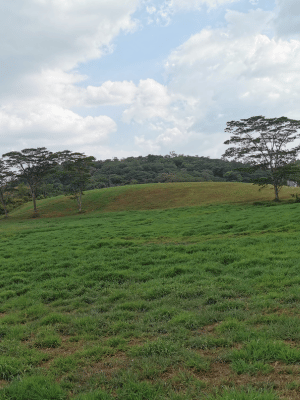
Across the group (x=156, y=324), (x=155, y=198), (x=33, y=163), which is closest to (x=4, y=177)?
(x=33, y=163)

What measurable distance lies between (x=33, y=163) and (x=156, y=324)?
52007 mm

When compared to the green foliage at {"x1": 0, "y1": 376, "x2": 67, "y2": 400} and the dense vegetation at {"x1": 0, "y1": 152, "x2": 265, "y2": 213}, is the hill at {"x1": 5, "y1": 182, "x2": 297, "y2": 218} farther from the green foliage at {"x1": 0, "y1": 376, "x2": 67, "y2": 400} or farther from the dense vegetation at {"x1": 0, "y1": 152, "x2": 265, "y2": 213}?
the green foliage at {"x1": 0, "y1": 376, "x2": 67, "y2": 400}

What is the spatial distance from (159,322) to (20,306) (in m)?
4.60

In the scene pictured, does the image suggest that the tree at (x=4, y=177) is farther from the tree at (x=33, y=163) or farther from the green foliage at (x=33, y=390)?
the green foliage at (x=33, y=390)

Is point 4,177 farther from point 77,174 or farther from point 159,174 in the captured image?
point 159,174

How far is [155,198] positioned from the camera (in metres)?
53.9

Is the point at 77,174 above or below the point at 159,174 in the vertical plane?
below

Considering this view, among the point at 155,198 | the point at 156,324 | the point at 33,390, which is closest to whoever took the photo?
the point at 33,390

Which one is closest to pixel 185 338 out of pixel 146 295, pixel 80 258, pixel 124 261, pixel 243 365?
pixel 243 365

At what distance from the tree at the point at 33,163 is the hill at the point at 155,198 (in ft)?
18.6

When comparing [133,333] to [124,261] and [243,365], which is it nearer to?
[243,365]

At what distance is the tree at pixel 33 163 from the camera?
50.3 metres

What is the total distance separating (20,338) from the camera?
21.1ft

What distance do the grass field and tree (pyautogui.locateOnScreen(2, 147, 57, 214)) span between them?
41669 mm
